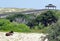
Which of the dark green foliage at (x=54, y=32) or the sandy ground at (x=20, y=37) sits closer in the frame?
the dark green foliage at (x=54, y=32)

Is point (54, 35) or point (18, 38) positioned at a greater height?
point (54, 35)

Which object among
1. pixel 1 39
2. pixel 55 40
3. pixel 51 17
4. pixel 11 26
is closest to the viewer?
pixel 55 40

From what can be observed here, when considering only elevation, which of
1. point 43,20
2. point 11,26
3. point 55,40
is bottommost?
point 43,20

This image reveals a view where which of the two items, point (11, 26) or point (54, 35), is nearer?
point (54, 35)

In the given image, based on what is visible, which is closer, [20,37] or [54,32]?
[54,32]

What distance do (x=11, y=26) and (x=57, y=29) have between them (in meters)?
23.0

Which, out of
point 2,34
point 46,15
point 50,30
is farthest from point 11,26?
point 46,15

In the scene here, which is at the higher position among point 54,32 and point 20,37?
point 54,32

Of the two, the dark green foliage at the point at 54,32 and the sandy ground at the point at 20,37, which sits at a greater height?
the dark green foliage at the point at 54,32

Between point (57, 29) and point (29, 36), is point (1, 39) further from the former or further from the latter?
point (57, 29)

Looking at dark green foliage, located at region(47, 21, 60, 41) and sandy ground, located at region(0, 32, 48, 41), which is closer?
dark green foliage, located at region(47, 21, 60, 41)

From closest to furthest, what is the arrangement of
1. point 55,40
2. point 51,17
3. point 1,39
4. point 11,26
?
point 55,40
point 1,39
point 11,26
point 51,17

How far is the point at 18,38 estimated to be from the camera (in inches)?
1086

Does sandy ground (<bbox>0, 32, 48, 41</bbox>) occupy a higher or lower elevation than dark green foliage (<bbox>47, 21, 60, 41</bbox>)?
lower
